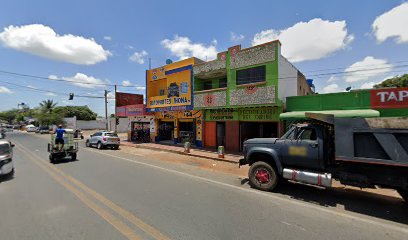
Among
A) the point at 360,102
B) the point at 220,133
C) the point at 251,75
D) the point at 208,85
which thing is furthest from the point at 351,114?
the point at 208,85

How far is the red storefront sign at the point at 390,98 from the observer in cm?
965

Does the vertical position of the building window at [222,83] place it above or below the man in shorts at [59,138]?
above

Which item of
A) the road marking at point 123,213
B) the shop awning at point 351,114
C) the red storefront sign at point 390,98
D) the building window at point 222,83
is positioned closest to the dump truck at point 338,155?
the shop awning at point 351,114

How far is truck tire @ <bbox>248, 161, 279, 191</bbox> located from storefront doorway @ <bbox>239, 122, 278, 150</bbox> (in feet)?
28.1

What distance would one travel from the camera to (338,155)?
552cm

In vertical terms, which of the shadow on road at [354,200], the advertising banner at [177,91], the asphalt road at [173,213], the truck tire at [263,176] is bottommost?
the shadow on road at [354,200]

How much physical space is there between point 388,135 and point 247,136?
11.2 meters

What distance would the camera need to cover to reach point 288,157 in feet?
21.2

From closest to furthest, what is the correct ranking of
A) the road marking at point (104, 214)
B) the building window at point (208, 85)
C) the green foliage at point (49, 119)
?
1. the road marking at point (104, 214)
2. the building window at point (208, 85)
3. the green foliage at point (49, 119)

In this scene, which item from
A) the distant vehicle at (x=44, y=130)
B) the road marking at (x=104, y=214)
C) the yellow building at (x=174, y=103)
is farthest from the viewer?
the distant vehicle at (x=44, y=130)

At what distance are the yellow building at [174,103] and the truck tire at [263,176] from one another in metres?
11.0

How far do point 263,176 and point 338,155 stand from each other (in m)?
2.35

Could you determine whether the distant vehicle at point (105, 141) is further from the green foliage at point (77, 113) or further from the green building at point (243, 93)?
the green foliage at point (77, 113)

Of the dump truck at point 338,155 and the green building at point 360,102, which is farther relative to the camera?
the green building at point 360,102
